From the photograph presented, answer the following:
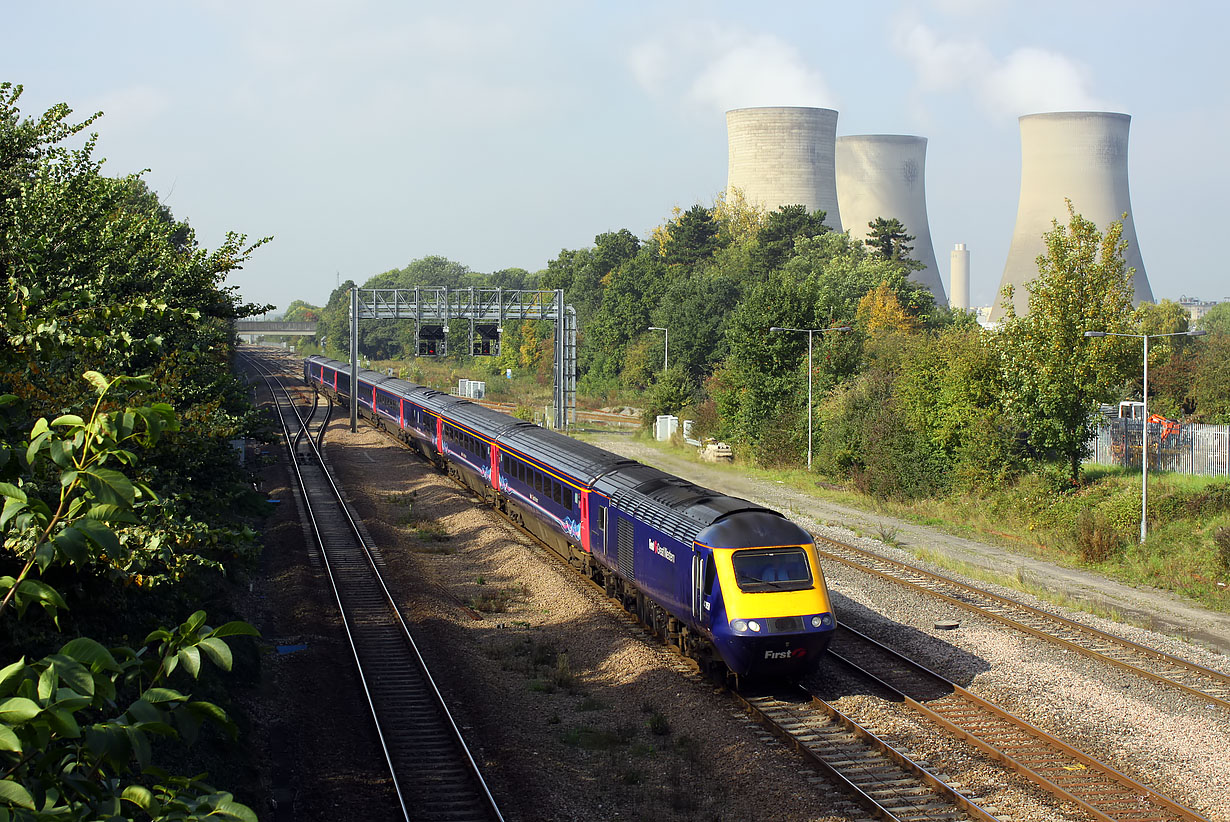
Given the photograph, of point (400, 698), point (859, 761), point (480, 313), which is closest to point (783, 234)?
point (480, 313)

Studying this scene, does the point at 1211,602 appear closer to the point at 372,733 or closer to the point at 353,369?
the point at 372,733

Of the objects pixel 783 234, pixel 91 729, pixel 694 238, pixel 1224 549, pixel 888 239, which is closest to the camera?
pixel 91 729

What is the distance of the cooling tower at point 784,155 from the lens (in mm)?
84375

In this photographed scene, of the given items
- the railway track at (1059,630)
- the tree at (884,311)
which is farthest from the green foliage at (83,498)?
the tree at (884,311)

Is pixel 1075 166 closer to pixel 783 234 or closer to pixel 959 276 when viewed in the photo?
pixel 783 234

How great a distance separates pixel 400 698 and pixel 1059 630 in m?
12.9

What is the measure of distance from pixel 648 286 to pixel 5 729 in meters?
83.7

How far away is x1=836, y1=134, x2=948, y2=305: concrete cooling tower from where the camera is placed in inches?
3888

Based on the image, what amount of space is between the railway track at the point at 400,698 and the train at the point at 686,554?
4.13m

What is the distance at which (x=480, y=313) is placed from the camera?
51.8m

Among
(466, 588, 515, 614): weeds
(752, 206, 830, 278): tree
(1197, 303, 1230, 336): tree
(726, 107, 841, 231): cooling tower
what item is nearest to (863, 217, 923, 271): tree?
(752, 206, 830, 278): tree

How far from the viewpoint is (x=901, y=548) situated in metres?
27.8

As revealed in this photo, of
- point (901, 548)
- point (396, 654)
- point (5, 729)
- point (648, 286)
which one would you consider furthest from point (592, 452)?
point (648, 286)

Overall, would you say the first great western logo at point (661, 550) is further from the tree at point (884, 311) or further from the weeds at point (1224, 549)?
the tree at point (884, 311)
